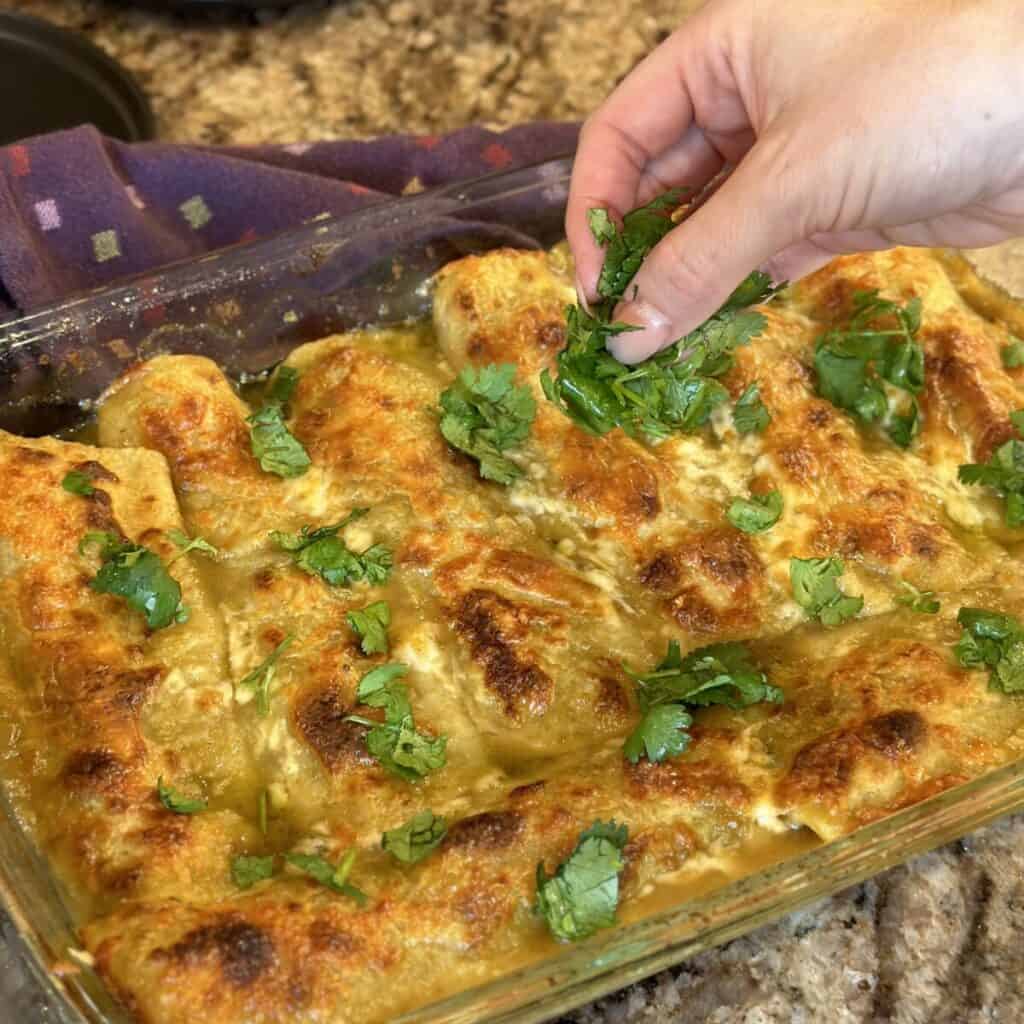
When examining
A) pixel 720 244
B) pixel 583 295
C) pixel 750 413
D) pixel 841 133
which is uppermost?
pixel 841 133

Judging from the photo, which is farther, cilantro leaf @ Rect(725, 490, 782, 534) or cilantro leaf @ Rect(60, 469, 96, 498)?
cilantro leaf @ Rect(725, 490, 782, 534)

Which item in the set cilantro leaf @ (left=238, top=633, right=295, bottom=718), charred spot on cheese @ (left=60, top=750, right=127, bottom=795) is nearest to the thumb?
cilantro leaf @ (left=238, top=633, right=295, bottom=718)

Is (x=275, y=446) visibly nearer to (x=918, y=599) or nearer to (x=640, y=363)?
(x=640, y=363)

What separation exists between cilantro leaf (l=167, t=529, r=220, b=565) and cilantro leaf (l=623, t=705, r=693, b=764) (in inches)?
33.3

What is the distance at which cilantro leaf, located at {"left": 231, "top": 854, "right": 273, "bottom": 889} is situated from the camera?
6.22 feet

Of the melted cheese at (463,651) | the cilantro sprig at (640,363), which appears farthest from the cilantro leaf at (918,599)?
the cilantro sprig at (640,363)

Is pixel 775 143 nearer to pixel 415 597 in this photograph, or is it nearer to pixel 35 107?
pixel 415 597

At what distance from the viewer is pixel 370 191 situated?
9.83 feet

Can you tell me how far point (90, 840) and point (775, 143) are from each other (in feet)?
4.80

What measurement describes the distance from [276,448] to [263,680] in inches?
20.3

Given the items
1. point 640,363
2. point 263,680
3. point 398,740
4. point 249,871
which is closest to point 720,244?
point 640,363

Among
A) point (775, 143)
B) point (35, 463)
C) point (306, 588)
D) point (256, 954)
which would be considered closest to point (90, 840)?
point (256, 954)

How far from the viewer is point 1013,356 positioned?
8.68ft

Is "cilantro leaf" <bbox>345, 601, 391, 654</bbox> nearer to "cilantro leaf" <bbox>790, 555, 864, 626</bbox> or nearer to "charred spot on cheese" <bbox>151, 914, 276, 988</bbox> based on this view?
"charred spot on cheese" <bbox>151, 914, 276, 988</bbox>
